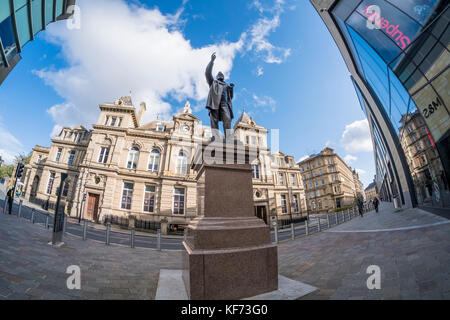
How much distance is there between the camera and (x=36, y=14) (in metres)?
7.21

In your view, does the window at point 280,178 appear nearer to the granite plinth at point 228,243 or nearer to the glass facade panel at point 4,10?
the granite plinth at point 228,243

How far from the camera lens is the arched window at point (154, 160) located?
21.7 metres

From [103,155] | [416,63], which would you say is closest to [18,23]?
[416,63]

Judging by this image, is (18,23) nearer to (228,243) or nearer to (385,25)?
(228,243)

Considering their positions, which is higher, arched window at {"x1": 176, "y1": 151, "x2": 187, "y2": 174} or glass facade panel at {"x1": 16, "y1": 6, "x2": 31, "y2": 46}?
glass facade panel at {"x1": 16, "y1": 6, "x2": 31, "y2": 46}

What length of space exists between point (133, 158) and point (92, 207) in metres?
7.31

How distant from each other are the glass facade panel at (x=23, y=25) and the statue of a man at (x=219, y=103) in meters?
8.43

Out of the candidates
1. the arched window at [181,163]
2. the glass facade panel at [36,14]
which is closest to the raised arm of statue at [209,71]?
the glass facade panel at [36,14]

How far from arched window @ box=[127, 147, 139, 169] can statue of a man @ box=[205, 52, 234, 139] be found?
20850 mm

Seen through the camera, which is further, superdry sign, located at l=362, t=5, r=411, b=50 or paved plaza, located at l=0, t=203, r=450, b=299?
superdry sign, located at l=362, t=5, r=411, b=50

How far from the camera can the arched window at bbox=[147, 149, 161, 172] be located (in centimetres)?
Answer: 2175

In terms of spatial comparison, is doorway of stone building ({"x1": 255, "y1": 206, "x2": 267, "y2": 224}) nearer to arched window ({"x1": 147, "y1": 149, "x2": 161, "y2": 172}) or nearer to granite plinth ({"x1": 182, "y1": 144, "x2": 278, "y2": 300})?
arched window ({"x1": 147, "y1": 149, "x2": 161, "y2": 172})

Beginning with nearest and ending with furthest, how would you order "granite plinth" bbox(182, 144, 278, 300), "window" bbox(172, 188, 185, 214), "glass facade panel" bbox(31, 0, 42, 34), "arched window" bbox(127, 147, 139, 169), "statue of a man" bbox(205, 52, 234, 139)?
1. "granite plinth" bbox(182, 144, 278, 300)
2. "statue of a man" bbox(205, 52, 234, 139)
3. "glass facade panel" bbox(31, 0, 42, 34)
4. "window" bbox(172, 188, 185, 214)
5. "arched window" bbox(127, 147, 139, 169)

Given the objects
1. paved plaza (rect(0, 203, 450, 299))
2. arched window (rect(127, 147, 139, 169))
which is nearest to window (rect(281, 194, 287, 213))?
paved plaza (rect(0, 203, 450, 299))
